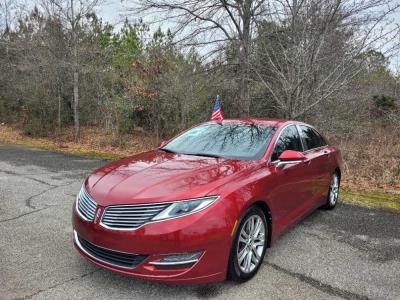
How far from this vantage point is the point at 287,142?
486 cm

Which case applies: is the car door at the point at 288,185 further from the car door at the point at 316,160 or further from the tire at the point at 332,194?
the tire at the point at 332,194

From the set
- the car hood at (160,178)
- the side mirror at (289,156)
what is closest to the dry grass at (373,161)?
the side mirror at (289,156)

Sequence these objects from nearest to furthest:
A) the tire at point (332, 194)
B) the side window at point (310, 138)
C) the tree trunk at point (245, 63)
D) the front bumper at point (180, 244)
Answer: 1. the front bumper at point (180, 244)
2. the side window at point (310, 138)
3. the tire at point (332, 194)
4. the tree trunk at point (245, 63)

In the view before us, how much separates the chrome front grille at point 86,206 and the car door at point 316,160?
282cm

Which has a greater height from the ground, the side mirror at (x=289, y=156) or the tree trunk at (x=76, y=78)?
the tree trunk at (x=76, y=78)

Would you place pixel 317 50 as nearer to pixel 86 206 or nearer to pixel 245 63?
pixel 245 63

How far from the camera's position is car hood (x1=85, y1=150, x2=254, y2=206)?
3289 mm

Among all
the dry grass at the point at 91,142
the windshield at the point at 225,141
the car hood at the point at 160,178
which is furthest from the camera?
the dry grass at the point at 91,142

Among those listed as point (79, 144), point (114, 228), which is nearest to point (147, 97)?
point (79, 144)

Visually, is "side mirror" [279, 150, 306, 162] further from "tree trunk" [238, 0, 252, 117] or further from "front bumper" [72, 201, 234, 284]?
"tree trunk" [238, 0, 252, 117]

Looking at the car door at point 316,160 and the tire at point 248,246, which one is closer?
the tire at point 248,246

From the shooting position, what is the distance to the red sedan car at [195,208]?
3.12 m

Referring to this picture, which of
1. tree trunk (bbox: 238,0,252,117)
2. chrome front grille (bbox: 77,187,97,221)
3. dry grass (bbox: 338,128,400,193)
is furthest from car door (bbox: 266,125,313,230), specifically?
tree trunk (bbox: 238,0,252,117)

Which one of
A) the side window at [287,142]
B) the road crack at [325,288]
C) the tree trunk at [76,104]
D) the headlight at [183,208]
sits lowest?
the road crack at [325,288]
